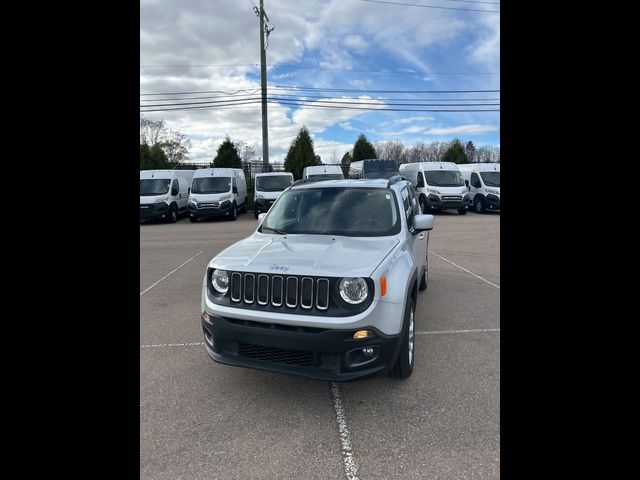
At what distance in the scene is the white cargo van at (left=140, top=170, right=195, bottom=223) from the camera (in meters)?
17.1

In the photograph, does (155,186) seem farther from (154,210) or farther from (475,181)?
(475,181)

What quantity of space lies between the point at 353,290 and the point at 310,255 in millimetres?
519

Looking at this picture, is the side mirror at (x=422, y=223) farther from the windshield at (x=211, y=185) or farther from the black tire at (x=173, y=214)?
the black tire at (x=173, y=214)

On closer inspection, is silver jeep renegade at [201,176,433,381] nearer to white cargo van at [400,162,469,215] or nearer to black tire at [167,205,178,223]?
black tire at [167,205,178,223]

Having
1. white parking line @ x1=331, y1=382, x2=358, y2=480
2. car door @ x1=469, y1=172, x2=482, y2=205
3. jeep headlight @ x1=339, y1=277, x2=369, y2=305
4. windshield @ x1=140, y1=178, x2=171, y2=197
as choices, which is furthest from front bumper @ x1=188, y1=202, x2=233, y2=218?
jeep headlight @ x1=339, y1=277, x2=369, y2=305

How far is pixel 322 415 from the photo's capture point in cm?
296

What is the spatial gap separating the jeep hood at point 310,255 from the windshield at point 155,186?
51.4 feet

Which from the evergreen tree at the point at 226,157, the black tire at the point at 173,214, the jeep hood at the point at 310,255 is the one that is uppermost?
the evergreen tree at the point at 226,157

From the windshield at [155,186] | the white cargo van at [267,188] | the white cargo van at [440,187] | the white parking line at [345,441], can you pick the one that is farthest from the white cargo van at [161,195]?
the white parking line at [345,441]

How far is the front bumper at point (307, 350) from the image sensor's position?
8.98 feet

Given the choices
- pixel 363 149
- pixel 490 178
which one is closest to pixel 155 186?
pixel 490 178
